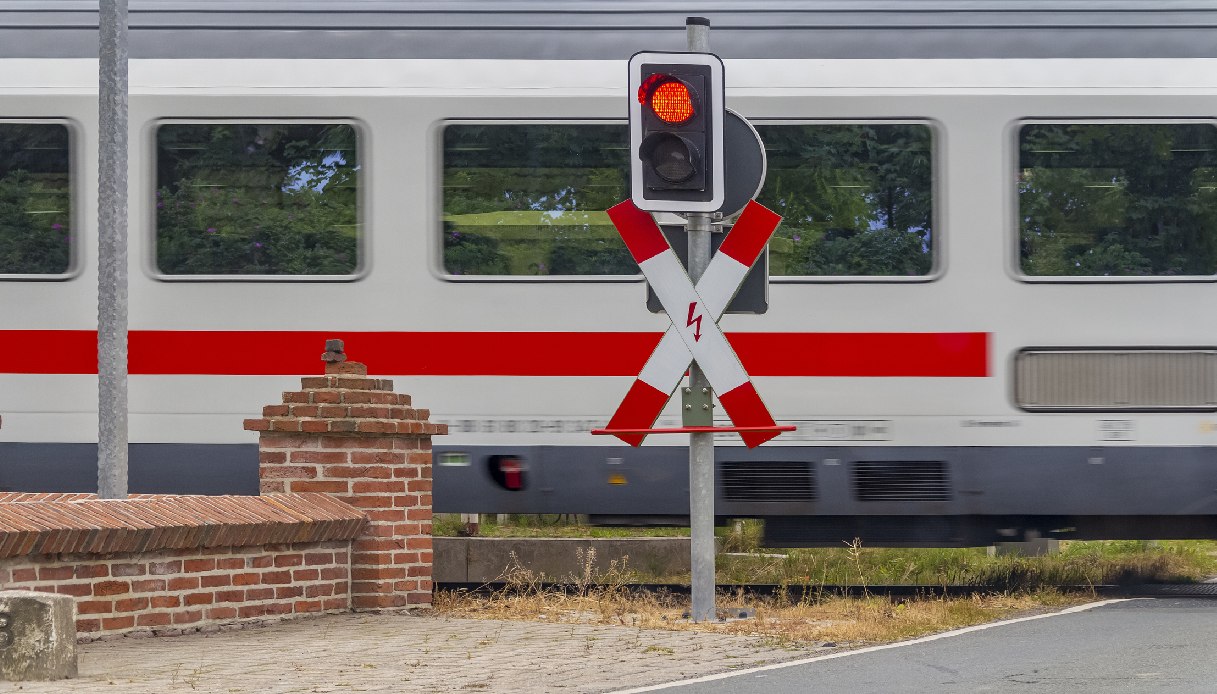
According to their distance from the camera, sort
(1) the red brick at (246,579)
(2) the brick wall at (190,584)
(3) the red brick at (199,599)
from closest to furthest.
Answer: (2) the brick wall at (190,584)
(3) the red brick at (199,599)
(1) the red brick at (246,579)

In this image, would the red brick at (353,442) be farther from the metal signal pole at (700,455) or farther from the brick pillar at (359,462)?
the metal signal pole at (700,455)

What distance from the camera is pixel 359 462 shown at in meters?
8.90

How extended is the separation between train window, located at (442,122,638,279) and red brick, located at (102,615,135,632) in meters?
3.38

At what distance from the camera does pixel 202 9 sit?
10719 mm

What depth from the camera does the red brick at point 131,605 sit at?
298 inches

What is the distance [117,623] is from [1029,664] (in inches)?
152

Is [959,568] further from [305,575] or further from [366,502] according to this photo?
[305,575]

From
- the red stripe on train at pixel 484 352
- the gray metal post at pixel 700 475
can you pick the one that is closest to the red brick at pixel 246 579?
the gray metal post at pixel 700 475

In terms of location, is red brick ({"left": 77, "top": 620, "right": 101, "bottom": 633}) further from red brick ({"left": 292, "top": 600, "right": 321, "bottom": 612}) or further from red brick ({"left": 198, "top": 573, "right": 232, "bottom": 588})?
red brick ({"left": 292, "top": 600, "right": 321, "bottom": 612})

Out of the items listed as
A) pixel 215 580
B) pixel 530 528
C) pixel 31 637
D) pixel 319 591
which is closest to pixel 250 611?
pixel 215 580

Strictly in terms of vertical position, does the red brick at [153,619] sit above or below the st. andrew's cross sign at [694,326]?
below

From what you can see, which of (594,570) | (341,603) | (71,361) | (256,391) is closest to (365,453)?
(341,603)

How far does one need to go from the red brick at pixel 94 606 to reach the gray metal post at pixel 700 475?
255 centimetres

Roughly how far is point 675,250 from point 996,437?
2.96 metres
